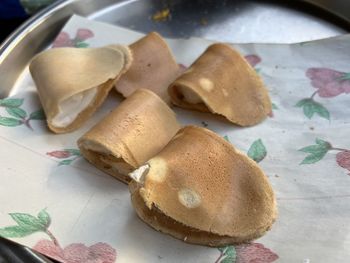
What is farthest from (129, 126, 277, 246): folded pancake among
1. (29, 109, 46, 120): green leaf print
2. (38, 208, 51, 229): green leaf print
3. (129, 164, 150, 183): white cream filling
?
(29, 109, 46, 120): green leaf print

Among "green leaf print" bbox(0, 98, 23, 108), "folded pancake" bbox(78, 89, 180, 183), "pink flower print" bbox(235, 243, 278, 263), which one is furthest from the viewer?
"green leaf print" bbox(0, 98, 23, 108)

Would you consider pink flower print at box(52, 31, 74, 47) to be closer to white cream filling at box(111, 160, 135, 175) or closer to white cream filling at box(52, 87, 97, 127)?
white cream filling at box(52, 87, 97, 127)

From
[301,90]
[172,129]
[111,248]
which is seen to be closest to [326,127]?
[301,90]

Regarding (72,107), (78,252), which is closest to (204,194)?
(78,252)

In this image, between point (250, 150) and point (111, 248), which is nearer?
point (111, 248)

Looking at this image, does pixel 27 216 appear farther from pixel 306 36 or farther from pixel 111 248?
pixel 306 36
